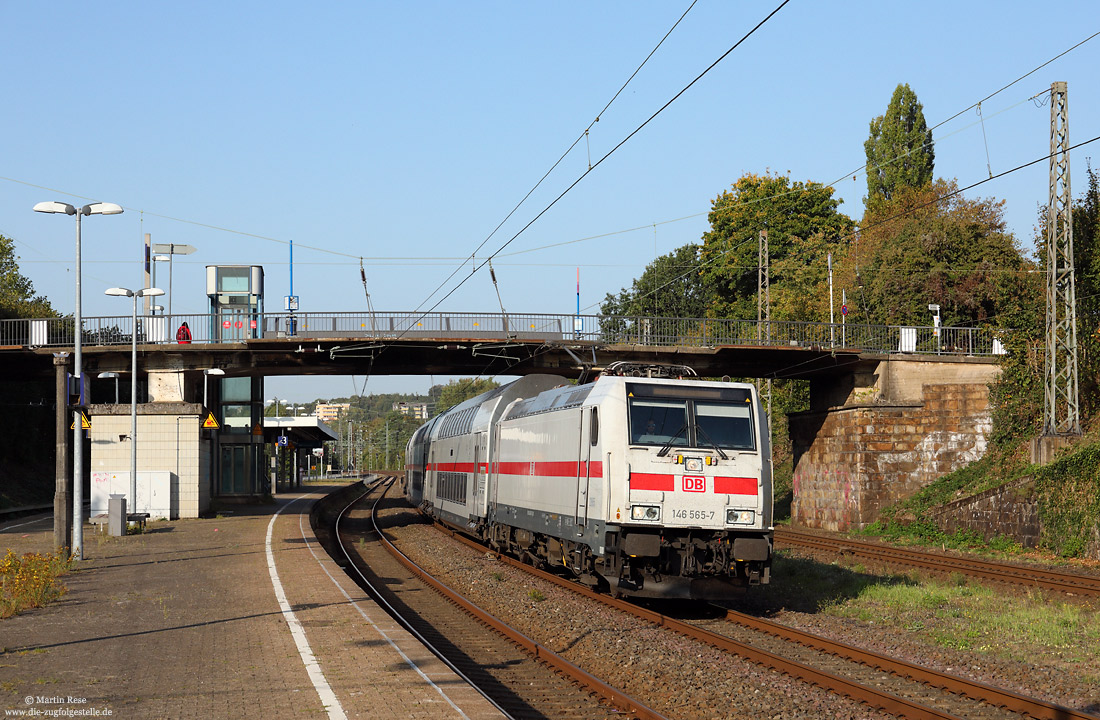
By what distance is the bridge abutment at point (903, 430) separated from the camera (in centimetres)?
3375

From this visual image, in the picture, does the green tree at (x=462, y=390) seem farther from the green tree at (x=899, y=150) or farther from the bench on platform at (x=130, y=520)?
the bench on platform at (x=130, y=520)

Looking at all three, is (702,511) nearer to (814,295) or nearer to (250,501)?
(250,501)

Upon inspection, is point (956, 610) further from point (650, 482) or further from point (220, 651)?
point (220, 651)

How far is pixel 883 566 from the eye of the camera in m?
22.8

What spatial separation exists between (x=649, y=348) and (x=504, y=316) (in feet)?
16.3

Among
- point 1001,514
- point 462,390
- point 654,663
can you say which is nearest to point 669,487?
point 654,663

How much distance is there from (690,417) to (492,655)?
486 cm

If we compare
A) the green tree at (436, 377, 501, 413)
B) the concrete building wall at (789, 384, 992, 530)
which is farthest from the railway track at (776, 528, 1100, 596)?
the green tree at (436, 377, 501, 413)

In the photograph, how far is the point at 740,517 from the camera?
1547 cm

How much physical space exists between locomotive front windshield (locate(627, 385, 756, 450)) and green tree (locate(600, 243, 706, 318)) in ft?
203

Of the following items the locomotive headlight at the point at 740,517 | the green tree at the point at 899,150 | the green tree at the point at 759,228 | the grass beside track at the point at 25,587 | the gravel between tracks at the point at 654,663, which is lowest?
the gravel between tracks at the point at 654,663

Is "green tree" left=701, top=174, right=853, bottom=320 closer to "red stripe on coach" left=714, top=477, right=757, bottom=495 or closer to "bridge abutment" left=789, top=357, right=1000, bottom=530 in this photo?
"bridge abutment" left=789, top=357, right=1000, bottom=530

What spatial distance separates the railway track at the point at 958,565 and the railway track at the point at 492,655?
10425 mm

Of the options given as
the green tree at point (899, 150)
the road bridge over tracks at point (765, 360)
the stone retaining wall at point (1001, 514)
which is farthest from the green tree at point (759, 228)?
the stone retaining wall at point (1001, 514)
